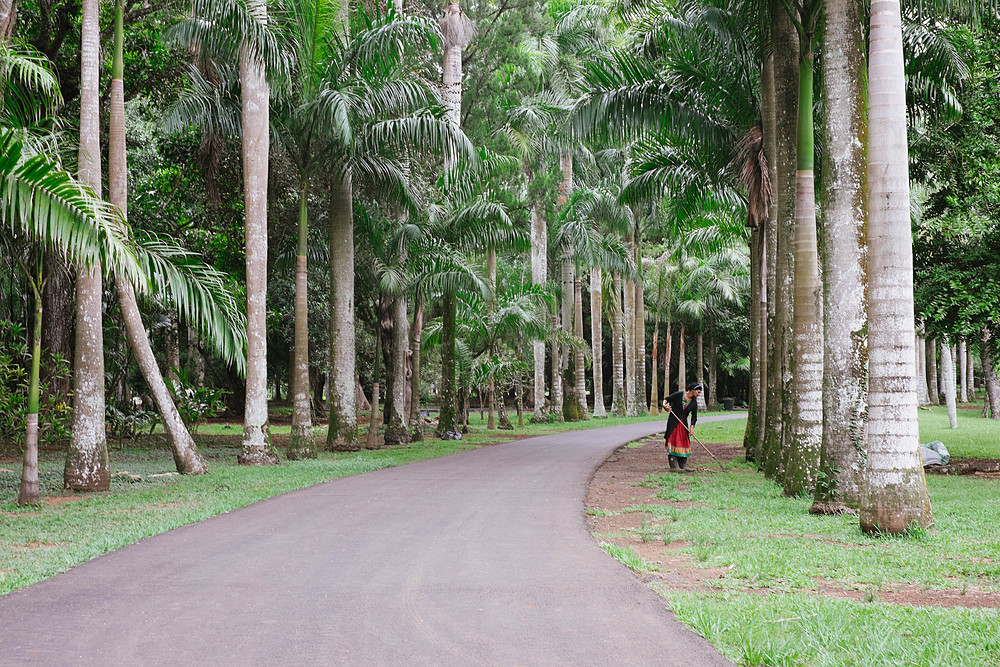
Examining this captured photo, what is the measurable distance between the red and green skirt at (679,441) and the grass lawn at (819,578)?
3.56 metres

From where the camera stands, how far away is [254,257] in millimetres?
15773

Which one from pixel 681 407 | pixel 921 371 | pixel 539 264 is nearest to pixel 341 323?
pixel 681 407

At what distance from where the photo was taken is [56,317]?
19.1 m

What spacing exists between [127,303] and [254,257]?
2910mm

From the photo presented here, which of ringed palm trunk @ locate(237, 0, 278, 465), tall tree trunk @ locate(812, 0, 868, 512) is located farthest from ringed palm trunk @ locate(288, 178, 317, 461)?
tall tree trunk @ locate(812, 0, 868, 512)

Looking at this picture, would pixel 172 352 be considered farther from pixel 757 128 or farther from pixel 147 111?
pixel 757 128

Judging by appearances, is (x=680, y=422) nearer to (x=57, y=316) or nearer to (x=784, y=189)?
(x=784, y=189)

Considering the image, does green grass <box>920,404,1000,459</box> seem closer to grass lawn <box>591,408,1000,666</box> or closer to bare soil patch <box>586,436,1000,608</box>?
bare soil patch <box>586,436,1000,608</box>

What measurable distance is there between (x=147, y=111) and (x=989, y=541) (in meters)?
21.4

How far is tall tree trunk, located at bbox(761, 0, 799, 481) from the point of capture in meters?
12.4

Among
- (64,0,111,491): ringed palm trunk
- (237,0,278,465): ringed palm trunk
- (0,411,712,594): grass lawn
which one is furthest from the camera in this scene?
(237,0,278,465): ringed palm trunk

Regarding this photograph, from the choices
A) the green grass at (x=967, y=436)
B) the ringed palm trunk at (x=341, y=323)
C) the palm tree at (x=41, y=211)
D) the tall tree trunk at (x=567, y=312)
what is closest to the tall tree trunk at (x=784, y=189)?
the green grass at (x=967, y=436)

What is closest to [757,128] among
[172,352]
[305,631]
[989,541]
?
[989,541]

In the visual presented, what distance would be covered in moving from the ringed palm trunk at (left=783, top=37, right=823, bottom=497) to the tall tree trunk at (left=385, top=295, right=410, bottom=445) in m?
12.9
